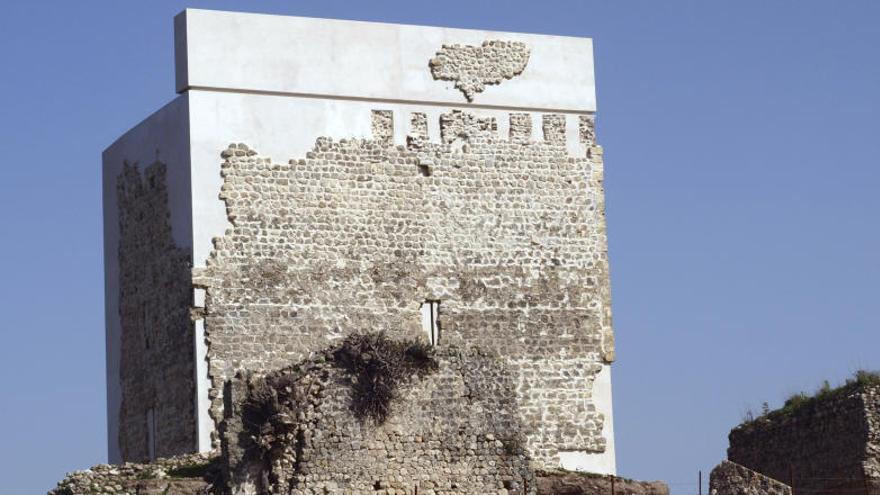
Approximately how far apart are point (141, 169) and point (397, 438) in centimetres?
810

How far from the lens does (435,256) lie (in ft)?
104

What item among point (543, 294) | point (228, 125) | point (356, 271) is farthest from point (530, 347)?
point (228, 125)

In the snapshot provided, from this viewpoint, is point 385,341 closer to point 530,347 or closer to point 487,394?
point 487,394

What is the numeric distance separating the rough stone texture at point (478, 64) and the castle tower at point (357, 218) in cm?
3

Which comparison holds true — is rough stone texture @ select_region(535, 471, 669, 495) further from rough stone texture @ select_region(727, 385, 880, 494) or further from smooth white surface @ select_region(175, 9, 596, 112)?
smooth white surface @ select_region(175, 9, 596, 112)

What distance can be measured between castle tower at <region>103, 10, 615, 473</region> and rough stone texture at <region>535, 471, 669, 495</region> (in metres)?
1.99

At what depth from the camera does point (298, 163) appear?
31125mm

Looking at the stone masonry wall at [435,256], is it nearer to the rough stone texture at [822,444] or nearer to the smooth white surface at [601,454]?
the smooth white surface at [601,454]

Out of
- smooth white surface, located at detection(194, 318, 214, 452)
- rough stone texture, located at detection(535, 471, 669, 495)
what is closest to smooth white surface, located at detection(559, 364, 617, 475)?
rough stone texture, located at detection(535, 471, 669, 495)

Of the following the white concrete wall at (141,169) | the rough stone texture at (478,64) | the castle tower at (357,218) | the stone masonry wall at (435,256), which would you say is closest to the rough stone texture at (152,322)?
the castle tower at (357,218)

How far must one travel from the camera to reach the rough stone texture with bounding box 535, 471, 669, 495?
29.0m

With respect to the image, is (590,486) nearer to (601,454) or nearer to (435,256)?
(601,454)

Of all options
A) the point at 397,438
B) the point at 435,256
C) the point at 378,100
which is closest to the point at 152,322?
the point at 435,256

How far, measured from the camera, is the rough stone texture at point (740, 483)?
2816 cm
